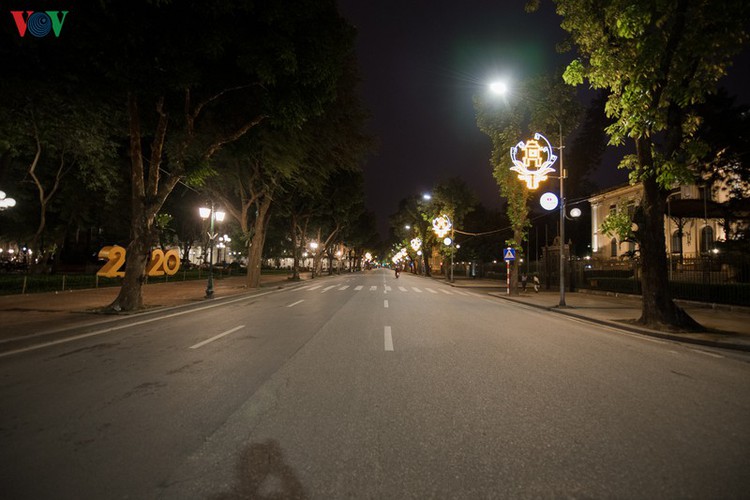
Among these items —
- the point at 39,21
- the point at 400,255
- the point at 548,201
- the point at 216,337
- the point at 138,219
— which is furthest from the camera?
the point at 400,255

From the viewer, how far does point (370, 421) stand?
4.29 metres

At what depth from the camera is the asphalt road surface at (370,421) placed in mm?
3127

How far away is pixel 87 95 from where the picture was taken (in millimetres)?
14891

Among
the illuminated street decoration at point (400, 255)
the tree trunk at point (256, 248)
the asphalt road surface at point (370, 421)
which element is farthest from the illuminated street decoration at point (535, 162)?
the illuminated street decoration at point (400, 255)

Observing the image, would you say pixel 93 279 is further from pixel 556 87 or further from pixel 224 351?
pixel 556 87

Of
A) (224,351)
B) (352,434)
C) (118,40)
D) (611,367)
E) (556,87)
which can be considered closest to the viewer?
(352,434)

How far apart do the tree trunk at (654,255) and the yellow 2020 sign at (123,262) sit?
841 inches

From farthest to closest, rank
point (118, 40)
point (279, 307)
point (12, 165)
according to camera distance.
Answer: point (12, 165)
point (279, 307)
point (118, 40)

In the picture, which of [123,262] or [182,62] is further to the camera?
[123,262]

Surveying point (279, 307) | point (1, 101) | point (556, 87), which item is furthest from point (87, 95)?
point (556, 87)

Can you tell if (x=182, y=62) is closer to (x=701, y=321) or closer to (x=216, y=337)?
(x=216, y=337)

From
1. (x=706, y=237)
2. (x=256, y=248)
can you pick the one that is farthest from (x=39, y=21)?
(x=706, y=237)

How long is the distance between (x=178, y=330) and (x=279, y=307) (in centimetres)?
589

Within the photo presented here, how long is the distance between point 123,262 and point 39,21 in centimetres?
1296
